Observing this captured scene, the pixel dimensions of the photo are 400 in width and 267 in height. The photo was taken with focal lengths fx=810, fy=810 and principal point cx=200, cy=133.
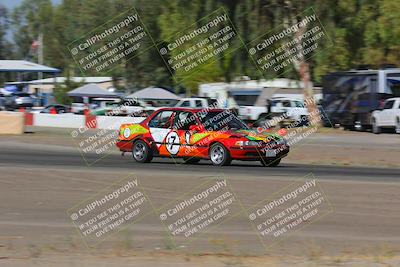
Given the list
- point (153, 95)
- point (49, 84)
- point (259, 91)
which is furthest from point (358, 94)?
point (49, 84)

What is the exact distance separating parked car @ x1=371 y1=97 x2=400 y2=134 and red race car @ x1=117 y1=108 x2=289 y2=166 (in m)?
16.3

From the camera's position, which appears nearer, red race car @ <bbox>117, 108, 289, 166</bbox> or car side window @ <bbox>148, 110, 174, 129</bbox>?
red race car @ <bbox>117, 108, 289, 166</bbox>

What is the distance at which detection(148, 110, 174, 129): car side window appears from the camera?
→ 19.4 m

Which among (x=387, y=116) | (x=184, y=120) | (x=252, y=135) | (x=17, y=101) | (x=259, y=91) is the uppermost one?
(x=17, y=101)

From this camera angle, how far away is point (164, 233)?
422 inches

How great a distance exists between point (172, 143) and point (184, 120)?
0.63 meters

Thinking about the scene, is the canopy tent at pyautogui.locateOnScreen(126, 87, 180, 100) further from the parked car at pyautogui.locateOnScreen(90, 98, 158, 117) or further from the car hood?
the car hood

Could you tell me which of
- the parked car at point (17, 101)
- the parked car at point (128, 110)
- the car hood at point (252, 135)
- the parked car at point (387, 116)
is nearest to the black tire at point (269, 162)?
A: the car hood at point (252, 135)

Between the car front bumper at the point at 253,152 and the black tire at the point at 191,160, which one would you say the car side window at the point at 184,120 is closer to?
the black tire at the point at 191,160

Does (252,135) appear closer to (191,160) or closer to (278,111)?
(191,160)

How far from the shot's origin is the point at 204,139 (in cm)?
1889

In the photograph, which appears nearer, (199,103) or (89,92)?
(199,103)

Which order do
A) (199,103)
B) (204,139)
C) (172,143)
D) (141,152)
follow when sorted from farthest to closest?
(199,103)
(141,152)
(172,143)
(204,139)

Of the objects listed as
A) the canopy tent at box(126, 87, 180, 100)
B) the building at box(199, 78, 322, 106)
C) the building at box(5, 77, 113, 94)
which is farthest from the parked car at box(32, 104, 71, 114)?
the building at box(5, 77, 113, 94)
